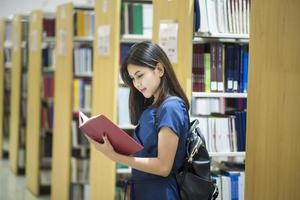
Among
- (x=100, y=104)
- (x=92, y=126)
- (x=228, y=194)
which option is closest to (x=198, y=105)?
(x=100, y=104)

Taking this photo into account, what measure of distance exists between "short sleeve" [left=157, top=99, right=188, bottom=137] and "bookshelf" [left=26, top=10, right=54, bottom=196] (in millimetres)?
3788

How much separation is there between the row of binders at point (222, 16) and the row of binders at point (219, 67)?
0.12 metres

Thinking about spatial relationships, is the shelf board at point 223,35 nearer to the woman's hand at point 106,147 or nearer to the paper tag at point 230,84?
the paper tag at point 230,84

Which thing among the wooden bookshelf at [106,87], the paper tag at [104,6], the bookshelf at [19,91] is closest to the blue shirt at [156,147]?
the wooden bookshelf at [106,87]

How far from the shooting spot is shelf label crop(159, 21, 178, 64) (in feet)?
9.42

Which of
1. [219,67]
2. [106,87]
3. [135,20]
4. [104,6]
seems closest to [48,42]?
[135,20]

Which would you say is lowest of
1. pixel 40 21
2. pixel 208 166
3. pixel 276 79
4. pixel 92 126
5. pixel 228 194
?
pixel 228 194

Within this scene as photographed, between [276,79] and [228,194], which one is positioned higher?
[276,79]

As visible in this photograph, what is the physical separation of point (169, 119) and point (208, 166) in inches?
11.8

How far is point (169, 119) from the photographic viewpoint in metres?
→ 1.94

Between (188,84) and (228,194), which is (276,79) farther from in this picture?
Answer: (228,194)

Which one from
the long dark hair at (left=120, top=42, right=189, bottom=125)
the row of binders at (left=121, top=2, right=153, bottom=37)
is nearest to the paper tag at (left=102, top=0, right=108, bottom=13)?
the row of binders at (left=121, top=2, right=153, bottom=37)

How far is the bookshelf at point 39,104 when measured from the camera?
556cm

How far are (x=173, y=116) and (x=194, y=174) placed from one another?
28 centimetres
